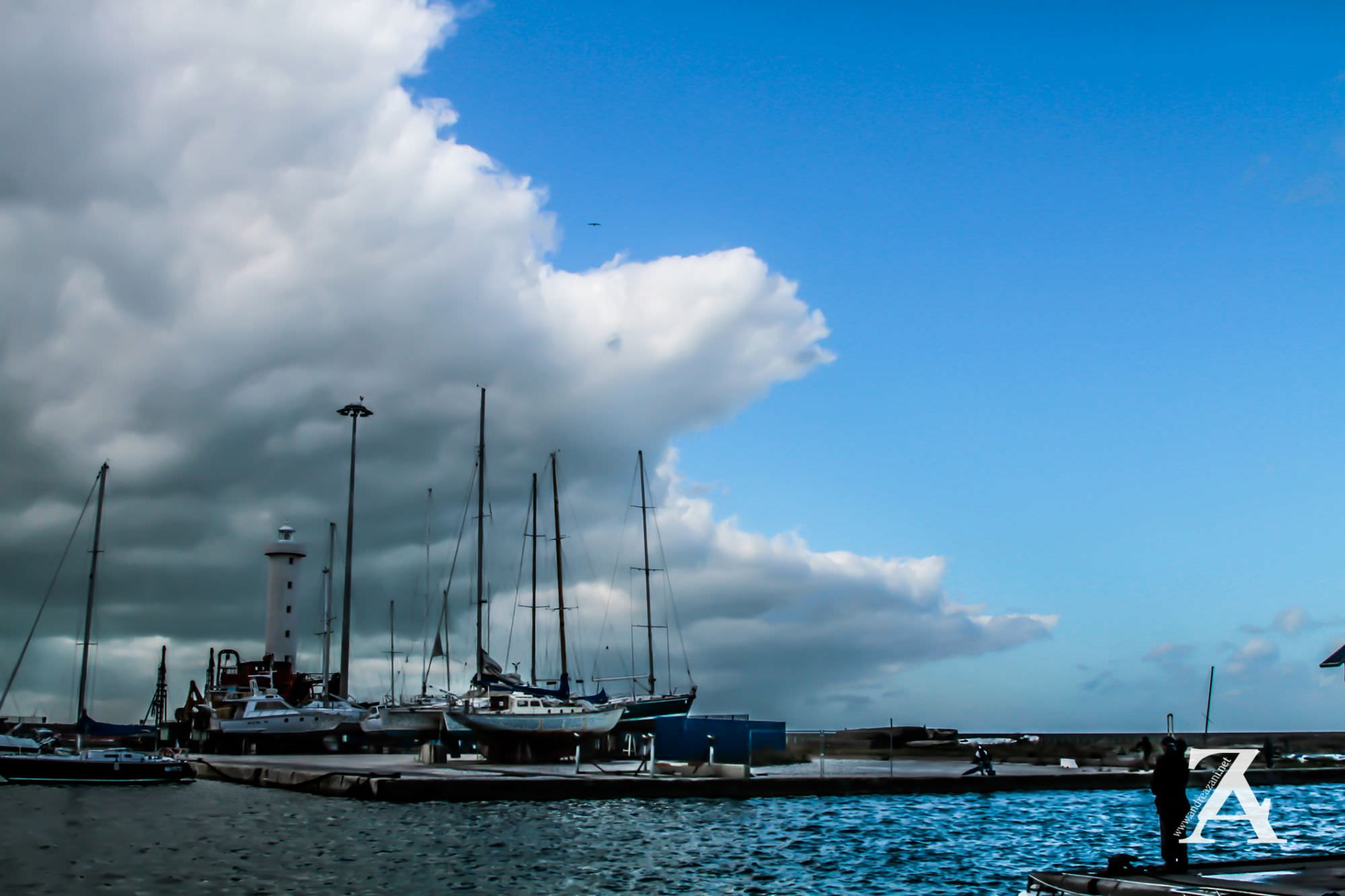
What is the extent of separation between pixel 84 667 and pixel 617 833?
45182 mm

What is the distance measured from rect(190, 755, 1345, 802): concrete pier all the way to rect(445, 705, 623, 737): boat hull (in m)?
2.26

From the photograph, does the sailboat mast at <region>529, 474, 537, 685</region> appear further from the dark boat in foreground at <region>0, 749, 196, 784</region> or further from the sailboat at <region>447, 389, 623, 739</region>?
the dark boat in foreground at <region>0, 749, 196, 784</region>

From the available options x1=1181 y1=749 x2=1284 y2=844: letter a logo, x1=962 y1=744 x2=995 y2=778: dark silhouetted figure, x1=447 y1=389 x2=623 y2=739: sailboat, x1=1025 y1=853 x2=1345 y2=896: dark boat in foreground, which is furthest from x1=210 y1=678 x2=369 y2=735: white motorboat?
x1=1025 y1=853 x2=1345 y2=896: dark boat in foreground

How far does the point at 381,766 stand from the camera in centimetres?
4722

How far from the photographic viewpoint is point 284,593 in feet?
301

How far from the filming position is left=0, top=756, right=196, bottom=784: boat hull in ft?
151

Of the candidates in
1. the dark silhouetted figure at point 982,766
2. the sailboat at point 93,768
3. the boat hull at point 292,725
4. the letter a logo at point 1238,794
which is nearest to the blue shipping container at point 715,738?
the dark silhouetted figure at point 982,766

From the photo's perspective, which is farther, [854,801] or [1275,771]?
[1275,771]

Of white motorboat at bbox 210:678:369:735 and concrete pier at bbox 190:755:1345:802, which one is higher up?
white motorboat at bbox 210:678:369:735

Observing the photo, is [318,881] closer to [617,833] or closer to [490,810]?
[617,833]

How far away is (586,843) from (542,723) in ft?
99.9

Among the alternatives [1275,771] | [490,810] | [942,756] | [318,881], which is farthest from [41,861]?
[942,756]

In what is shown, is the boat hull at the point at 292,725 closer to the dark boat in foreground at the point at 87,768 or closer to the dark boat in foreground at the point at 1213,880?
the dark boat in foreground at the point at 87,768

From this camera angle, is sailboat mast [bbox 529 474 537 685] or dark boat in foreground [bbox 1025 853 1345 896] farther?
sailboat mast [bbox 529 474 537 685]
